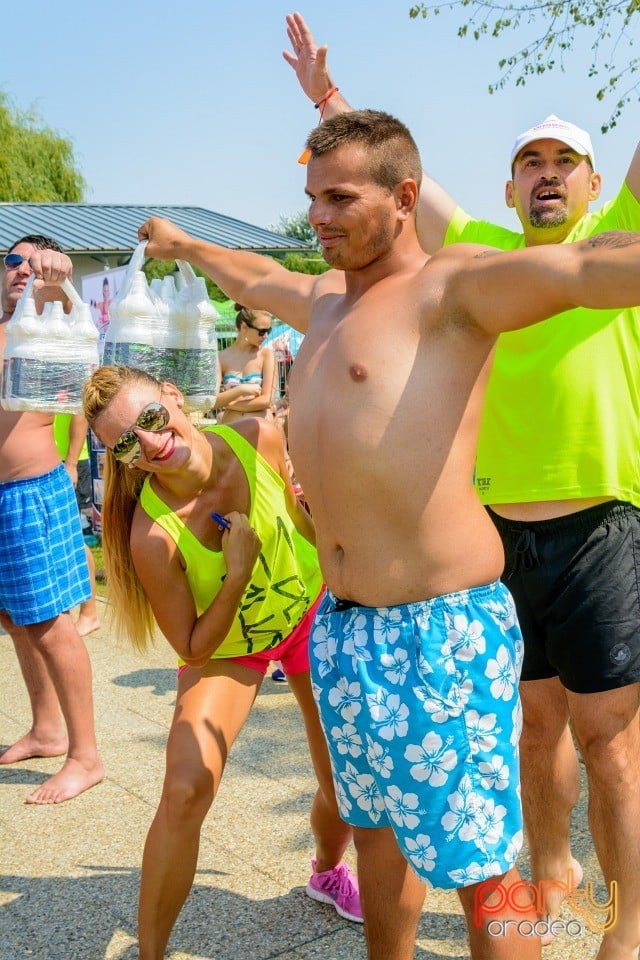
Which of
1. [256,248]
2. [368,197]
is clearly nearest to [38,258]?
[368,197]

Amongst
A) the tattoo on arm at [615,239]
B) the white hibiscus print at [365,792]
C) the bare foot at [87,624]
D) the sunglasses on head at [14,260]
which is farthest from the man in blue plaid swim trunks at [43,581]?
the tattoo on arm at [615,239]

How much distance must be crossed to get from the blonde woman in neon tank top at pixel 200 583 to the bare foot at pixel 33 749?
1.53m

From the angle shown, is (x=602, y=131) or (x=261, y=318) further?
(x=602, y=131)

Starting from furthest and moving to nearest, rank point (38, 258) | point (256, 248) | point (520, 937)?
point (256, 248)
point (38, 258)
point (520, 937)

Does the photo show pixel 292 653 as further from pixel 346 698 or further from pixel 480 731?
pixel 480 731

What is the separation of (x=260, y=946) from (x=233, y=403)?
527cm

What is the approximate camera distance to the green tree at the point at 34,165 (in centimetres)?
2589

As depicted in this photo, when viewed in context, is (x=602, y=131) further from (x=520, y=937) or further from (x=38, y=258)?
(x=520, y=937)

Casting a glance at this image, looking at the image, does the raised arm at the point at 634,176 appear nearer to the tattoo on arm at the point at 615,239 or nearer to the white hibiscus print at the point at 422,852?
the tattoo on arm at the point at 615,239

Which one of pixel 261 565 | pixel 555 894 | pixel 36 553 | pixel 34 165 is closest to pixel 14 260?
pixel 36 553

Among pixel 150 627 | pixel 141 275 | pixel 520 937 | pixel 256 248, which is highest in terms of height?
pixel 256 248

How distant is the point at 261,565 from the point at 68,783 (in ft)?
5.38

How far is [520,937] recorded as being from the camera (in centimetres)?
198

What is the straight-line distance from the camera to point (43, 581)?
4.22 metres
